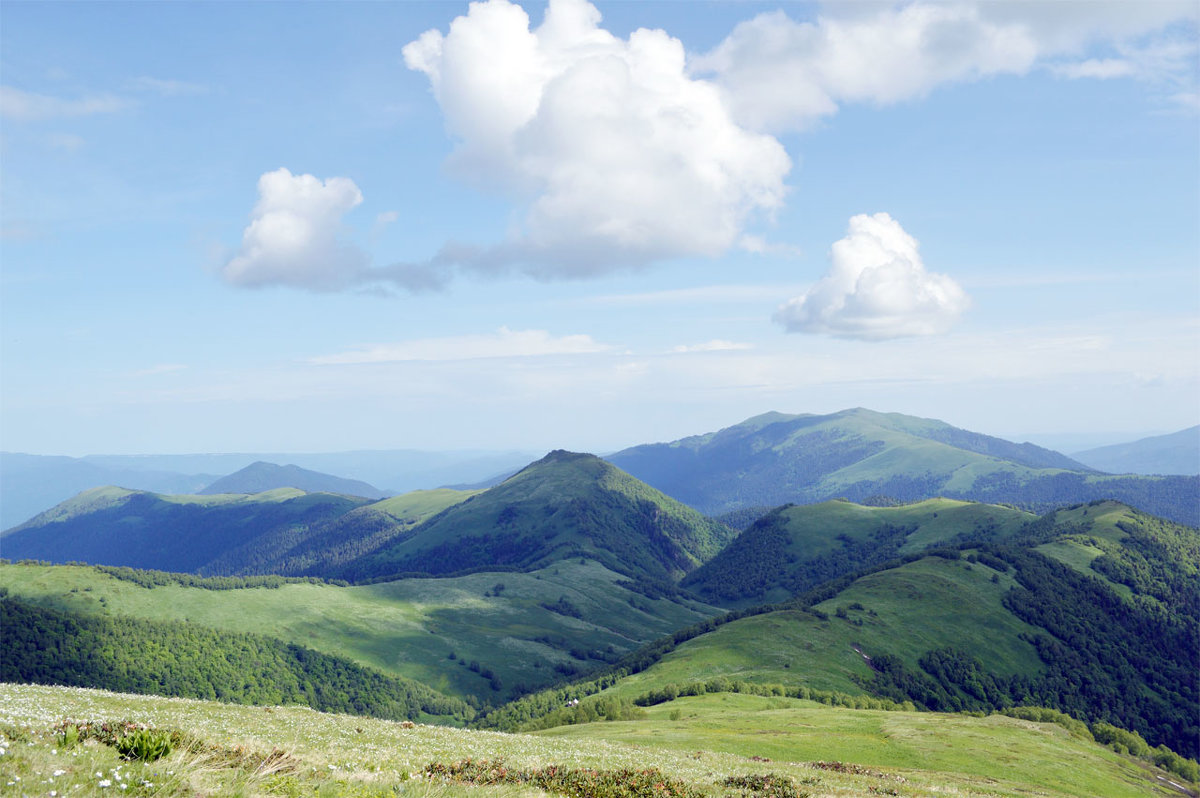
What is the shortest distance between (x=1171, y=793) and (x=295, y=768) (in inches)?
4647

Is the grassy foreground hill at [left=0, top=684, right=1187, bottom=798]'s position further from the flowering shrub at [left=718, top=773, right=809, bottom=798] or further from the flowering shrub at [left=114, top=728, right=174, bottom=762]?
the flowering shrub at [left=114, top=728, right=174, bottom=762]

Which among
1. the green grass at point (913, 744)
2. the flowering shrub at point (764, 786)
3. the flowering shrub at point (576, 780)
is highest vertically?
the flowering shrub at point (576, 780)

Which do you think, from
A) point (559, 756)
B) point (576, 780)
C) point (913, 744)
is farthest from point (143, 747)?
point (913, 744)

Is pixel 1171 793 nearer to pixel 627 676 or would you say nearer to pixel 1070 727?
pixel 1070 727

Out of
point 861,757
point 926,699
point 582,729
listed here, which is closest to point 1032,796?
point 861,757

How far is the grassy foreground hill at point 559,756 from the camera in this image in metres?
18.2

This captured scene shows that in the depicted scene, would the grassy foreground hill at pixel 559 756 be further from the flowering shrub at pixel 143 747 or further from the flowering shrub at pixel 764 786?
the flowering shrub at pixel 143 747

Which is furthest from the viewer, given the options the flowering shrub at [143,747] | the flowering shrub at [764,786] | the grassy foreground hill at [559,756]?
the flowering shrub at [764,786]

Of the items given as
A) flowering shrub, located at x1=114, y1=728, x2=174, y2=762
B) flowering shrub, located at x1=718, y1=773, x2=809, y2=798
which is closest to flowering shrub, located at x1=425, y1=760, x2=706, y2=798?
flowering shrub, located at x1=718, y1=773, x2=809, y2=798

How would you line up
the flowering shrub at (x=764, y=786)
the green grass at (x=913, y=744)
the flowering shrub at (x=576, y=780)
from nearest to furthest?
the flowering shrub at (x=576, y=780) < the flowering shrub at (x=764, y=786) < the green grass at (x=913, y=744)

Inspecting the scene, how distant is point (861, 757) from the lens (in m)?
71.1

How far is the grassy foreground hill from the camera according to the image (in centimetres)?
1823

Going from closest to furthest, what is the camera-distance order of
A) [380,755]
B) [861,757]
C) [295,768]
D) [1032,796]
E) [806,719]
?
[295,768] < [380,755] < [1032,796] < [861,757] < [806,719]

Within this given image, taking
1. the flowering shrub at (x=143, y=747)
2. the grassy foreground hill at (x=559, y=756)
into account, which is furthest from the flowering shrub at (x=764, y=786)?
the flowering shrub at (x=143, y=747)
